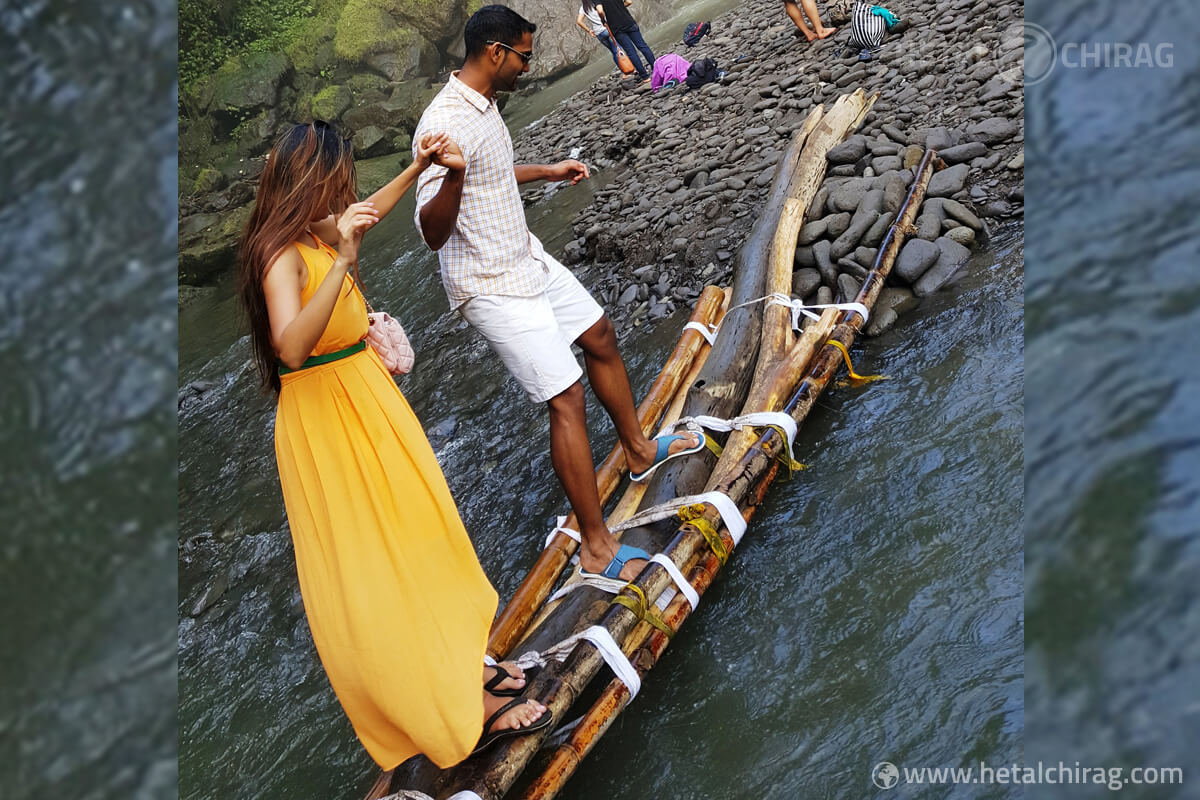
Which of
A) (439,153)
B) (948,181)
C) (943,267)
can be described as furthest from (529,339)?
(948,181)

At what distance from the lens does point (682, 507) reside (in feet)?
12.6

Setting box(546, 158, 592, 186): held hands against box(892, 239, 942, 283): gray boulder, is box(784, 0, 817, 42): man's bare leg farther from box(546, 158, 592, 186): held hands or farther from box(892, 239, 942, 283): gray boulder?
box(546, 158, 592, 186): held hands

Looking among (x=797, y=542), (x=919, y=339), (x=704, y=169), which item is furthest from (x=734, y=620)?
(x=704, y=169)

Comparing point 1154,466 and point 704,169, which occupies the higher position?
point 1154,466

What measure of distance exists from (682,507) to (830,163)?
399 centimetres

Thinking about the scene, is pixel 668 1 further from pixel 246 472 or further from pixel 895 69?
pixel 246 472

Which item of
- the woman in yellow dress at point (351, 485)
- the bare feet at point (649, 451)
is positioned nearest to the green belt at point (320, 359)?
the woman in yellow dress at point (351, 485)

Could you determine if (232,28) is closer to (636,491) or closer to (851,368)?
(851,368)

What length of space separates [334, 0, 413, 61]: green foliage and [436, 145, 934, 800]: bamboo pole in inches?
702

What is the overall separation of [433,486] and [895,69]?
6.94 meters

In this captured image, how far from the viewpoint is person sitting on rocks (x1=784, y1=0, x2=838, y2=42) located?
33.5ft

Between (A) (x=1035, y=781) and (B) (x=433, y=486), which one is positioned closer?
(A) (x=1035, y=781)

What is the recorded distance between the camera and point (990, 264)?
5.63 metres

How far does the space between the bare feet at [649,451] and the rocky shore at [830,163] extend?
174cm
